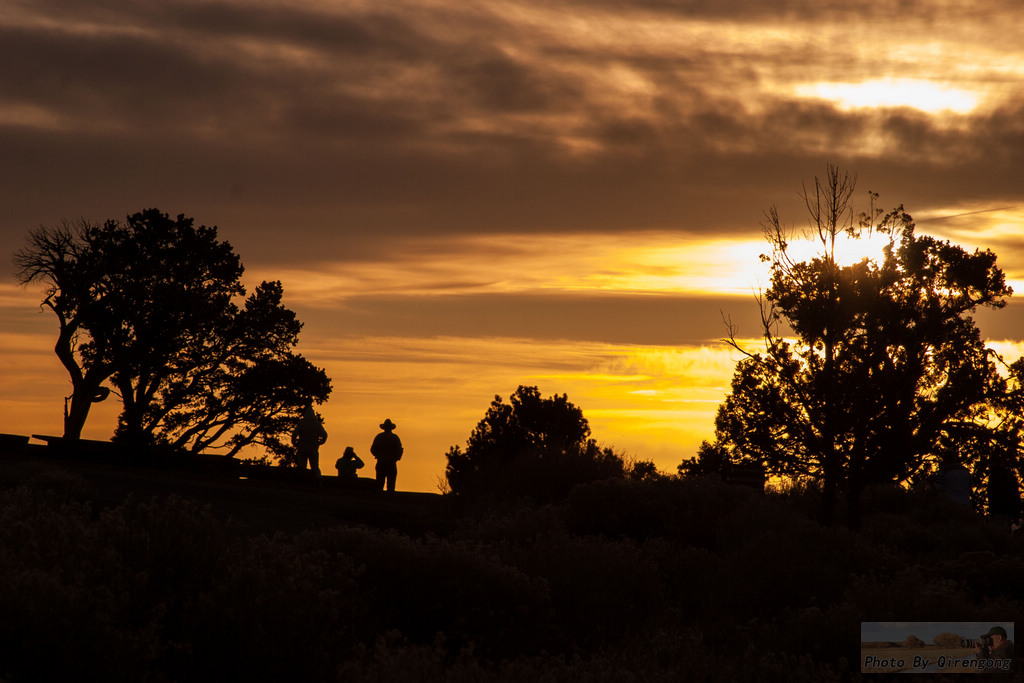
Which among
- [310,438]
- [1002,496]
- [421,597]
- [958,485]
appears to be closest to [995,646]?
[421,597]

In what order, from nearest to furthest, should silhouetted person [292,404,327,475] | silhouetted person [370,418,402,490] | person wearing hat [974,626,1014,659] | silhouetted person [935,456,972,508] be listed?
person wearing hat [974,626,1014,659], silhouetted person [292,404,327,475], silhouetted person [370,418,402,490], silhouetted person [935,456,972,508]

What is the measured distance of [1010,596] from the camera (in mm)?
15039

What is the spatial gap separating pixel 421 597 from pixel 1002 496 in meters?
23.8

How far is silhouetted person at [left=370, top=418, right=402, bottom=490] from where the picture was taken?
82.6ft

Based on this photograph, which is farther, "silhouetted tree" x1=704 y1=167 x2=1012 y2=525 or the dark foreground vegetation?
"silhouetted tree" x1=704 y1=167 x2=1012 y2=525

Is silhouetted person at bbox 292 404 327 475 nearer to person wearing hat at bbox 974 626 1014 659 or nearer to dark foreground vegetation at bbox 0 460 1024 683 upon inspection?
dark foreground vegetation at bbox 0 460 1024 683

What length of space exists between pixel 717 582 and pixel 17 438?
1596cm

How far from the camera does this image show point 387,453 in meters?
25.3

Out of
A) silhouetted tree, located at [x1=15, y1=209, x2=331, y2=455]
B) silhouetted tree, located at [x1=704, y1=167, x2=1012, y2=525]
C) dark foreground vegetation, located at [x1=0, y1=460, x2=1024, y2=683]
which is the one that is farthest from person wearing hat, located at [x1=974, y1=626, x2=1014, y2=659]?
silhouetted tree, located at [x1=15, y1=209, x2=331, y2=455]

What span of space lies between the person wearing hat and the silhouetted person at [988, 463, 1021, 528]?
19.4 metres

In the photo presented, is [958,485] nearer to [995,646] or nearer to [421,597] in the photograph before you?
[995,646]

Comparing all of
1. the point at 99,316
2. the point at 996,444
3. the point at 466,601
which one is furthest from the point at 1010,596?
the point at 99,316

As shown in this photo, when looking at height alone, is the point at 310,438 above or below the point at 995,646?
above

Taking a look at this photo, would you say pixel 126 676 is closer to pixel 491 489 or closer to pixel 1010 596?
pixel 1010 596
